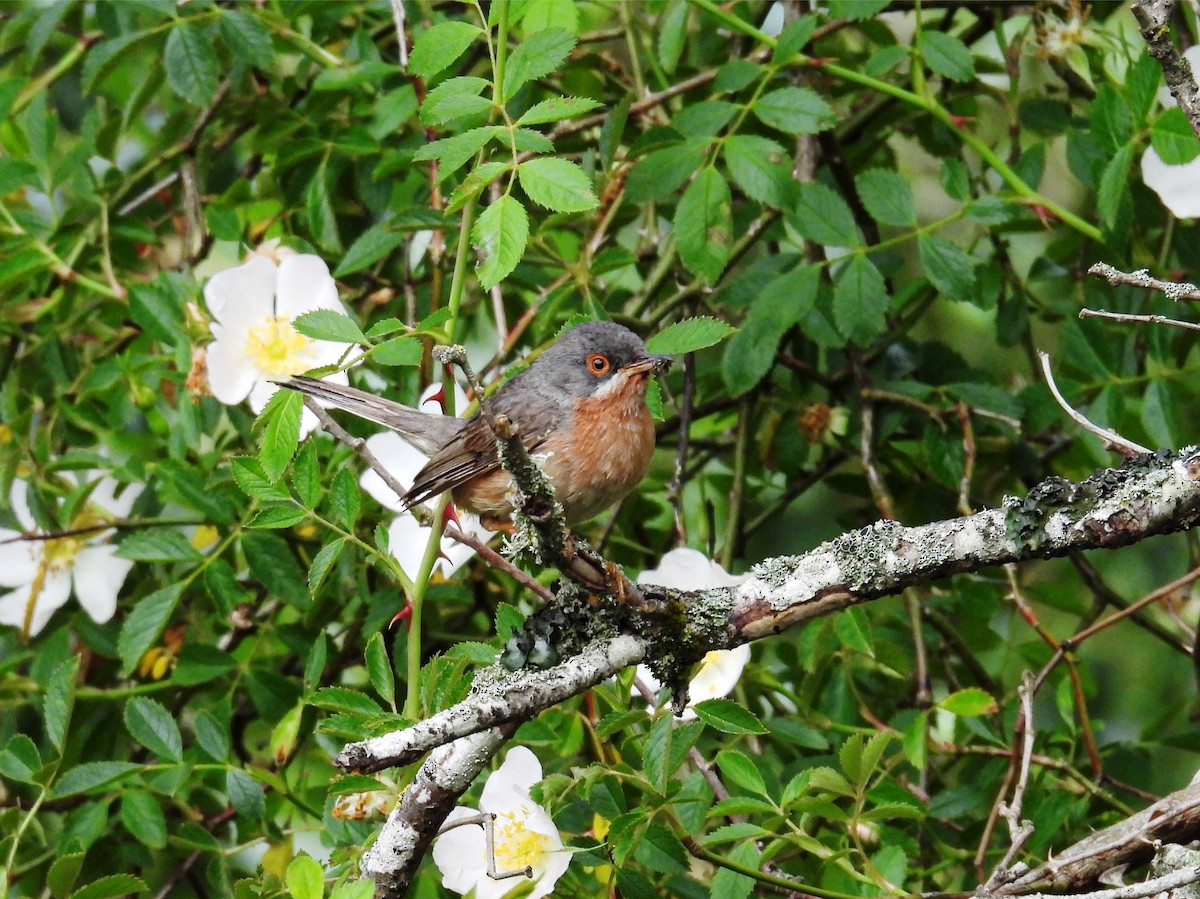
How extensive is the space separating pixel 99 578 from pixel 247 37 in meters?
1.76

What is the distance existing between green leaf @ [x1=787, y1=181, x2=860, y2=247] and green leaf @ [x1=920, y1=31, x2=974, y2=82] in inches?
18.2

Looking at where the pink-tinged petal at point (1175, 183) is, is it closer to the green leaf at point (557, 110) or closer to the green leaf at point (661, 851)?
the green leaf at point (557, 110)

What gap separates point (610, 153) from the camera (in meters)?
3.60

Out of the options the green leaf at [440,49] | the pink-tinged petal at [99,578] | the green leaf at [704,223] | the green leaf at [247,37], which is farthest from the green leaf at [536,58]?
the pink-tinged petal at [99,578]

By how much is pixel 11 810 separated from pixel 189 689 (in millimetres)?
857

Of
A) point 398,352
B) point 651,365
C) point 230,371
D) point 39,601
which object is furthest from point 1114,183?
point 39,601

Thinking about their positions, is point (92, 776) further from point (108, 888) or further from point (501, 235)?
point (501, 235)

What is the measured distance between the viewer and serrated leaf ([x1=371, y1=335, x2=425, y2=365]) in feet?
8.95

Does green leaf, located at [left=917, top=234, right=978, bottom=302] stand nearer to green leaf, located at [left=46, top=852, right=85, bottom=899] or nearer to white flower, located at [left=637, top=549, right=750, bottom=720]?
white flower, located at [left=637, top=549, right=750, bottom=720]

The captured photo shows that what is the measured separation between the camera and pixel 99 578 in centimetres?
402

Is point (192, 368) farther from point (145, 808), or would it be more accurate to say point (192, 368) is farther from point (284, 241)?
point (145, 808)

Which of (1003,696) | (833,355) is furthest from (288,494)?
(1003,696)

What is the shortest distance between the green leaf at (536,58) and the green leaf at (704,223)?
2.45ft

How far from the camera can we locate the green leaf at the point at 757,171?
3.50 metres
